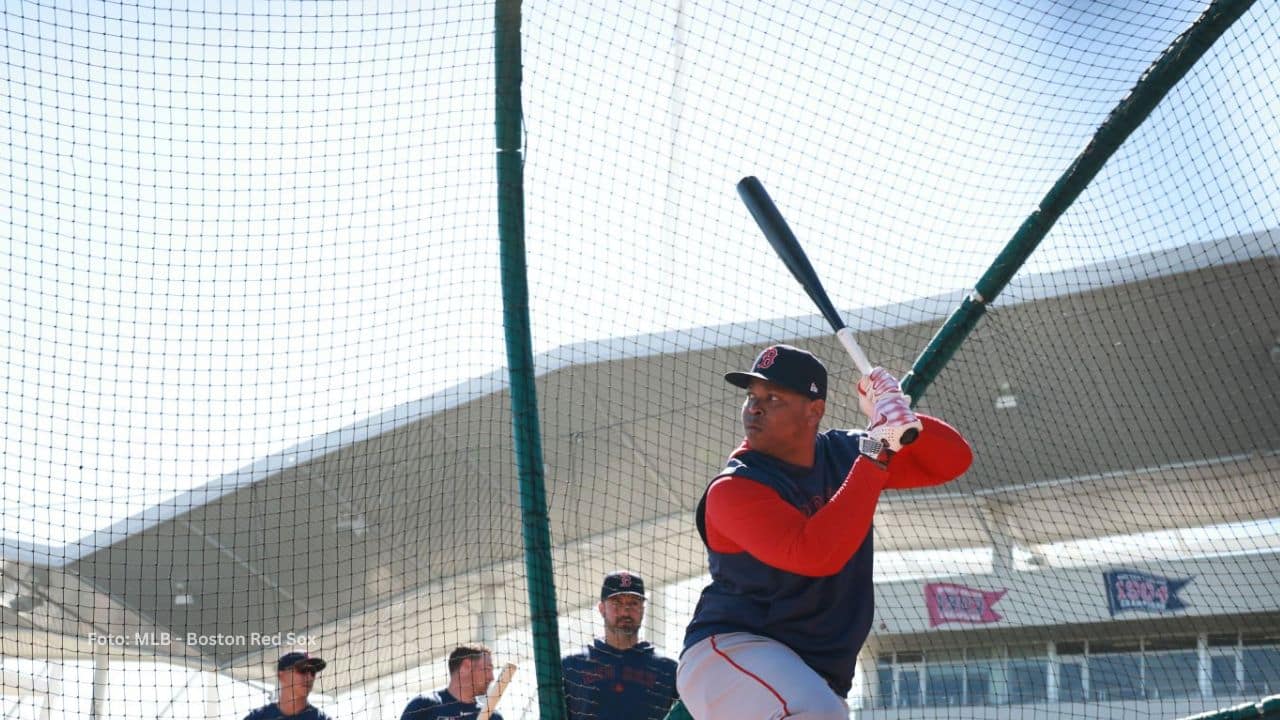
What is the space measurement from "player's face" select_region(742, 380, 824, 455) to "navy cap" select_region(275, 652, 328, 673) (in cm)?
317

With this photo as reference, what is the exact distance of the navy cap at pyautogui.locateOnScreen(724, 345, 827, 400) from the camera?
3.26m

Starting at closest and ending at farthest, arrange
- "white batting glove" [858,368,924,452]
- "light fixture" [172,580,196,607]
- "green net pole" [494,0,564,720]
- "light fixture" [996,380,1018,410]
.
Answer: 1. "white batting glove" [858,368,924,452]
2. "green net pole" [494,0,564,720]
3. "light fixture" [996,380,1018,410]
4. "light fixture" [172,580,196,607]

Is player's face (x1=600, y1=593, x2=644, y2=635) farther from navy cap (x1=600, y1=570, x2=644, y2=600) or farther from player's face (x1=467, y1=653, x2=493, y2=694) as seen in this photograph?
player's face (x1=467, y1=653, x2=493, y2=694)

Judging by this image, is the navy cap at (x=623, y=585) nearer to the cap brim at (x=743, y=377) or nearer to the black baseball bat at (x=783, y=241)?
the black baseball bat at (x=783, y=241)

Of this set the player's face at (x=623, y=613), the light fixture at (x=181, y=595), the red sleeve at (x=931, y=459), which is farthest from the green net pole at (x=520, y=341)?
the light fixture at (x=181, y=595)

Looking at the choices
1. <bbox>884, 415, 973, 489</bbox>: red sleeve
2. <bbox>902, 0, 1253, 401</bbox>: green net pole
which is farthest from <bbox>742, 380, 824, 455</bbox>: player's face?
<bbox>902, 0, 1253, 401</bbox>: green net pole

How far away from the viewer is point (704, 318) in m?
5.42

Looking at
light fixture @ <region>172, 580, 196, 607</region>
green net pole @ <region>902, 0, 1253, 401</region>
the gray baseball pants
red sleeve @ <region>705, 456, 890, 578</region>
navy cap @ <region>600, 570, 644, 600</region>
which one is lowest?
the gray baseball pants

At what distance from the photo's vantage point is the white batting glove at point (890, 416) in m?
2.97

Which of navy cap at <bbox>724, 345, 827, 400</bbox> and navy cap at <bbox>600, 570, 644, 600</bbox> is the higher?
navy cap at <bbox>724, 345, 827, 400</bbox>

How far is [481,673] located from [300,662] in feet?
3.04

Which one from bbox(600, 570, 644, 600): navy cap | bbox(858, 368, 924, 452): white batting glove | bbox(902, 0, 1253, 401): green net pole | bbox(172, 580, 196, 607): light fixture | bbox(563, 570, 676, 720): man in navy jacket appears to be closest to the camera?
bbox(858, 368, 924, 452): white batting glove

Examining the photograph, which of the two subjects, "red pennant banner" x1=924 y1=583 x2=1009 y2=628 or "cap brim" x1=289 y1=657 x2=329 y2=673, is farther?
"red pennant banner" x1=924 y1=583 x2=1009 y2=628

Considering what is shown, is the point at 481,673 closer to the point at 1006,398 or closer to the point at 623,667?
the point at 623,667
